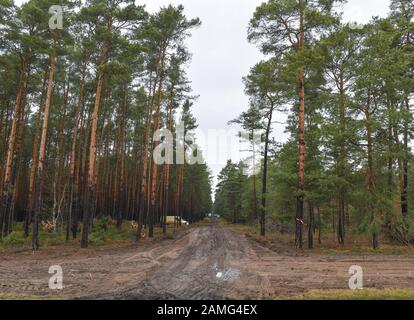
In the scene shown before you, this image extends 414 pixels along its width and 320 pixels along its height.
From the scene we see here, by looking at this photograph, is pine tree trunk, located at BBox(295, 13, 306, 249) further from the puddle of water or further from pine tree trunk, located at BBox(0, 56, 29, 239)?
pine tree trunk, located at BBox(0, 56, 29, 239)

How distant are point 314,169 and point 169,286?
44.0ft

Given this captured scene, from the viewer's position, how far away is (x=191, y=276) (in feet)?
31.9

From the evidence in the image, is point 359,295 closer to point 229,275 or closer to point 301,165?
point 229,275

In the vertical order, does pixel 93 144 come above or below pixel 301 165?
above

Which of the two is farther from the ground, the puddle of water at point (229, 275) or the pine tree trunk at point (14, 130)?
the pine tree trunk at point (14, 130)

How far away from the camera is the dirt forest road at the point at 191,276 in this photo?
7703 millimetres

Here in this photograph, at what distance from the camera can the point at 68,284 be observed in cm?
862

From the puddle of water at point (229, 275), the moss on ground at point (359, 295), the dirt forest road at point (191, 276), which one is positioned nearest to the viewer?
the moss on ground at point (359, 295)

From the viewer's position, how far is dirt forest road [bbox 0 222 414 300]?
25.3 feet

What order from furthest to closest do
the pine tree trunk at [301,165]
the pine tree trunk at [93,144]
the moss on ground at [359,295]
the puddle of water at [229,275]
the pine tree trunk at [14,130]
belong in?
the pine tree trunk at [14,130] → the pine tree trunk at [93,144] → the pine tree trunk at [301,165] → the puddle of water at [229,275] → the moss on ground at [359,295]
